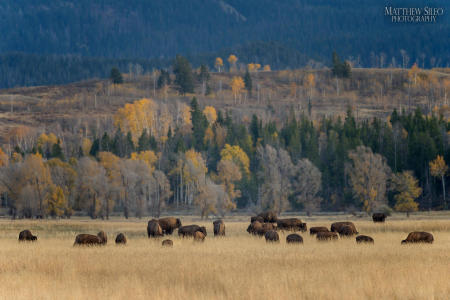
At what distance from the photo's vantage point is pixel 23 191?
284ft

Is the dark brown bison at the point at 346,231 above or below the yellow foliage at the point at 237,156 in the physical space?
below

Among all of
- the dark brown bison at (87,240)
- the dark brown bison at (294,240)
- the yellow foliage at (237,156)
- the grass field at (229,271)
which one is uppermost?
the yellow foliage at (237,156)

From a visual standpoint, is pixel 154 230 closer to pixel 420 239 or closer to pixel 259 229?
pixel 259 229

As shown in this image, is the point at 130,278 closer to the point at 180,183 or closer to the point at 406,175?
the point at 406,175

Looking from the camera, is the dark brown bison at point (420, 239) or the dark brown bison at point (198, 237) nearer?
the dark brown bison at point (420, 239)

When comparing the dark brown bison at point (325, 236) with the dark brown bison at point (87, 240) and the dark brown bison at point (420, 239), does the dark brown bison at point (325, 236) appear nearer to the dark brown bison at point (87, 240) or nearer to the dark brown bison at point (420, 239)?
the dark brown bison at point (420, 239)

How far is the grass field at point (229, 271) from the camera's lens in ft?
66.1

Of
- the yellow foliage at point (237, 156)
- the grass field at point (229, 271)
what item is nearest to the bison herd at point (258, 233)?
the grass field at point (229, 271)

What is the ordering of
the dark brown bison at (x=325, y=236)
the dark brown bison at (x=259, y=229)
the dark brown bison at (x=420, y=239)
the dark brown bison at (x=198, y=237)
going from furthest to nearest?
the dark brown bison at (x=259, y=229) < the dark brown bison at (x=198, y=237) < the dark brown bison at (x=325, y=236) < the dark brown bison at (x=420, y=239)

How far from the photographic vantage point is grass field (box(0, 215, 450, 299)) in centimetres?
2016

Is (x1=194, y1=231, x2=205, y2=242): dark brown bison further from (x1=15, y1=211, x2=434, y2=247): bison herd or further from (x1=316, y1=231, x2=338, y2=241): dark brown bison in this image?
(x1=316, y1=231, x2=338, y2=241): dark brown bison

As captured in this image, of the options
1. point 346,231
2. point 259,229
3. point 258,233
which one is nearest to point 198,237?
point 258,233

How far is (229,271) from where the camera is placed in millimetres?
24703

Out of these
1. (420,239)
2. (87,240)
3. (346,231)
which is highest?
(87,240)
